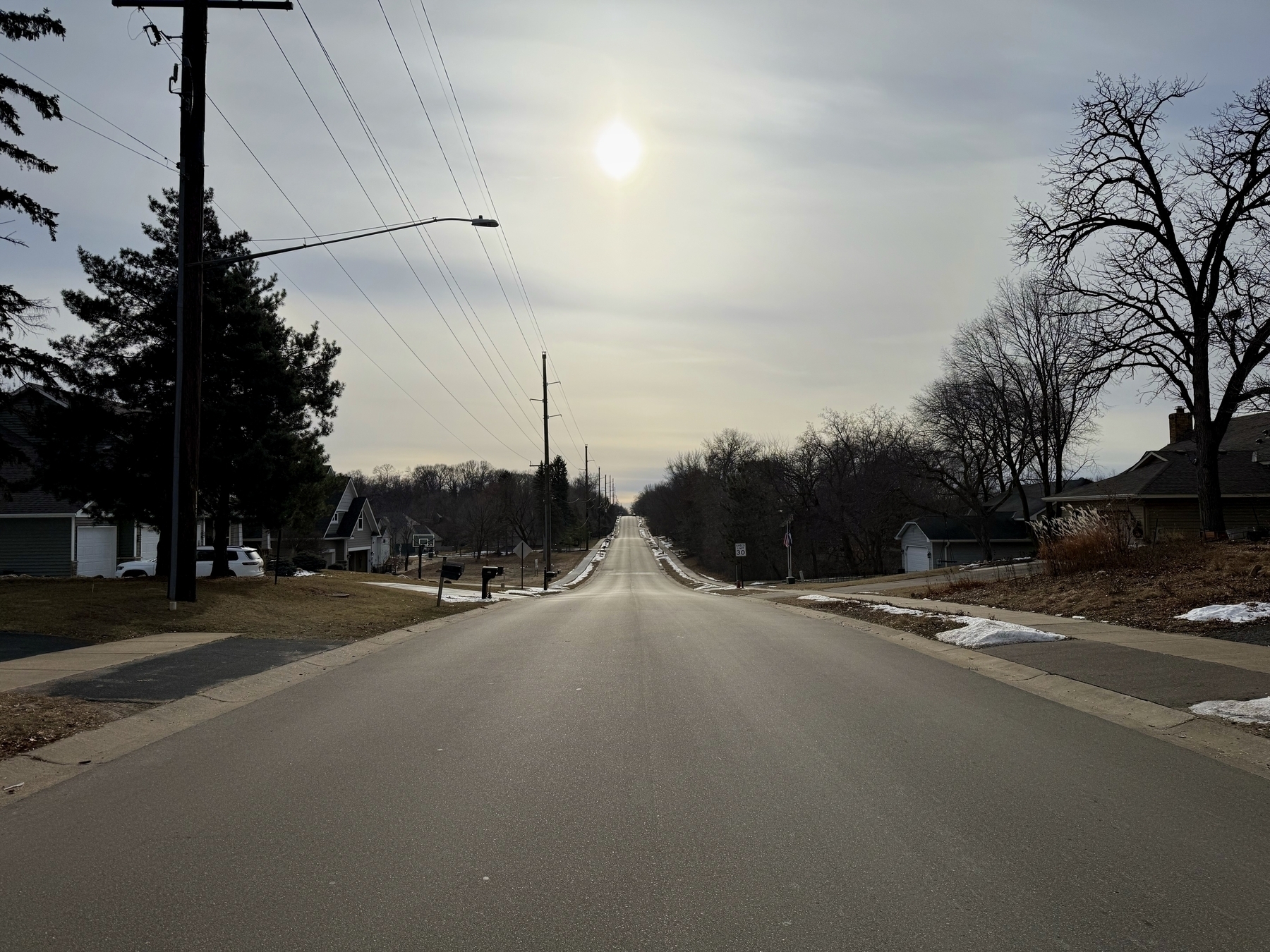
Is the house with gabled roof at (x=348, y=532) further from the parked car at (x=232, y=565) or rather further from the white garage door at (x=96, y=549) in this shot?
the parked car at (x=232, y=565)

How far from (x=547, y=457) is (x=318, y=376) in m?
30.7

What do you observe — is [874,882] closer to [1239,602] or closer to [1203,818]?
[1203,818]

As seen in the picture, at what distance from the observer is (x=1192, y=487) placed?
3934cm

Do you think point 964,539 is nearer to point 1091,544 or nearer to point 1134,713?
point 1091,544

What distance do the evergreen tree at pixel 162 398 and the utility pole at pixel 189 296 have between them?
475 cm

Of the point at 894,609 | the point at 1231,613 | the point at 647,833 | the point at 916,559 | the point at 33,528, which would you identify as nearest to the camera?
the point at 647,833

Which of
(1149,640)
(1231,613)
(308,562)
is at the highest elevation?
(308,562)

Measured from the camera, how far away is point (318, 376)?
2602 cm

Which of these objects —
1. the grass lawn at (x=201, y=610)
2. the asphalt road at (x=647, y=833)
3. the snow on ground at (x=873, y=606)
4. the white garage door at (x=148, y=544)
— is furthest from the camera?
the white garage door at (x=148, y=544)

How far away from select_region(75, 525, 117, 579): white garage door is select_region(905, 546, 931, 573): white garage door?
47.2 meters

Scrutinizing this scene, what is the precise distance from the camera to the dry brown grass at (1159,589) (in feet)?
48.1

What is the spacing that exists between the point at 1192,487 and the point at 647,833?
41274mm

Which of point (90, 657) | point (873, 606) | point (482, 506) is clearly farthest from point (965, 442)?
point (482, 506)

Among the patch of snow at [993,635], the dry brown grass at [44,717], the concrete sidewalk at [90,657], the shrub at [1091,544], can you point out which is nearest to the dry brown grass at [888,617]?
the patch of snow at [993,635]
